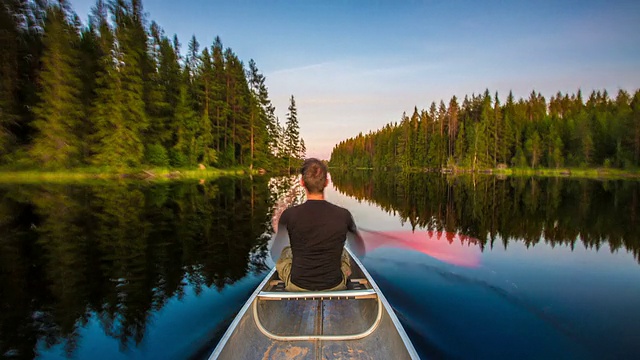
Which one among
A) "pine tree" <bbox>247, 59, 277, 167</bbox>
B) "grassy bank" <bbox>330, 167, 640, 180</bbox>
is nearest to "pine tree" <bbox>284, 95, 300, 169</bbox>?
"pine tree" <bbox>247, 59, 277, 167</bbox>

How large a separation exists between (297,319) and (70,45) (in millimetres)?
40985

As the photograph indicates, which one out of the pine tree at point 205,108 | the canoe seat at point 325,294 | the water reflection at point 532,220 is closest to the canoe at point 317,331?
the canoe seat at point 325,294

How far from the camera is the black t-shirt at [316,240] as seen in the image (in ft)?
11.6

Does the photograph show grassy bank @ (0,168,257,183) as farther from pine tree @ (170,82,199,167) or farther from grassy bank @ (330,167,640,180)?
grassy bank @ (330,167,640,180)

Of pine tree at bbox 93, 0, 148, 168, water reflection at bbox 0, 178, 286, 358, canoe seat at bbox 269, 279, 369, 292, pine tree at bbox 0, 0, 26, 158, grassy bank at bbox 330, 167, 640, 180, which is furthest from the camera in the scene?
grassy bank at bbox 330, 167, 640, 180

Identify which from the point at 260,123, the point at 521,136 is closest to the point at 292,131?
the point at 260,123

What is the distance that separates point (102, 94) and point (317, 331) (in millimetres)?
39531

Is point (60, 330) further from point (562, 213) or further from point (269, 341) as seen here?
point (562, 213)

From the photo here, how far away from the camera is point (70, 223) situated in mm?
12117

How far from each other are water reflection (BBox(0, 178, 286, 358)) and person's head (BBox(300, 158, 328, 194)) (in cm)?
360

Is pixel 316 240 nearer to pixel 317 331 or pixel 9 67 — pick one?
pixel 317 331

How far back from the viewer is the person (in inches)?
139

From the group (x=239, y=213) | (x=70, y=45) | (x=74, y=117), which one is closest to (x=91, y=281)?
(x=239, y=213)

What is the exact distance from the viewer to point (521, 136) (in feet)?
241
